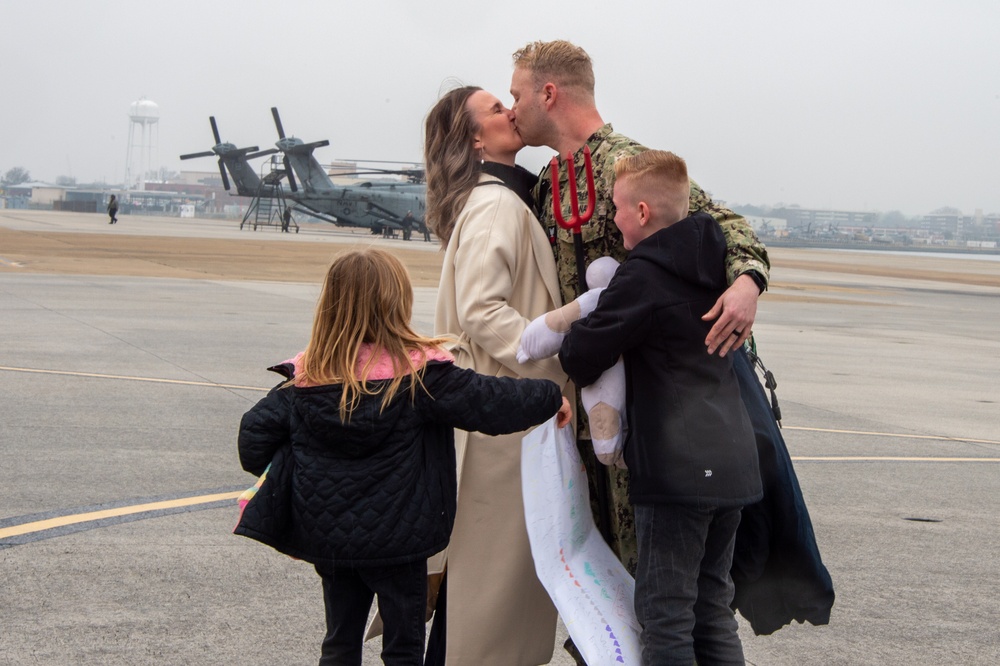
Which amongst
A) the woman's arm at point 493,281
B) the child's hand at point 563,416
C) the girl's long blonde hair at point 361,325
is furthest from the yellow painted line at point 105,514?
the child's hand at point 563,416

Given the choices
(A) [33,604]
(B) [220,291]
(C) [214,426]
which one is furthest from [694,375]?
(B) [220,291]

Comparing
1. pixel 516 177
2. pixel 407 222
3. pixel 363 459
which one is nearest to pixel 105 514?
pixel 363 459

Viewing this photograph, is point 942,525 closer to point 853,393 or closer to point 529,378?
point 529,378

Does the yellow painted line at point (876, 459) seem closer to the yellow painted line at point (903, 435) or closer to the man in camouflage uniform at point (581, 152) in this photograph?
the yellow painted line at point (903, 435)

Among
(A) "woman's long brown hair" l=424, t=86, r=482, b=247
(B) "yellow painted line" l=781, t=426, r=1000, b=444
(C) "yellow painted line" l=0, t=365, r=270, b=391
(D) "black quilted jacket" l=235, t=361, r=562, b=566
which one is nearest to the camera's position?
(D) "black quilted jacket" l=235, t=361, r=562, b=566

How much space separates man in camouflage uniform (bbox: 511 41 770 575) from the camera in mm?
3225

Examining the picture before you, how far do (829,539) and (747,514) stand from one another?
8.82 ft

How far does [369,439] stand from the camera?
2922 mm

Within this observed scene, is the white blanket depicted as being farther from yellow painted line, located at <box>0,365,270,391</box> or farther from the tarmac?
yellow painted line, located at <box>0,365,270,391</box>

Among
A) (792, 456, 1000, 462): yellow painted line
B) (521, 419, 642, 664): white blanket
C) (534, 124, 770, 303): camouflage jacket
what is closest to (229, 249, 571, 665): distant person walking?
(521, 419, 642, 664): white blanket

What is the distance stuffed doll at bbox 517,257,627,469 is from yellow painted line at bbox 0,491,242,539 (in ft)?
10.7

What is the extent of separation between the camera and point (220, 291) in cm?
2097

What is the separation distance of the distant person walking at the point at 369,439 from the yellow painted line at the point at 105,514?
2.70 metres

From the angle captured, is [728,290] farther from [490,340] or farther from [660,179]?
[490,340]
